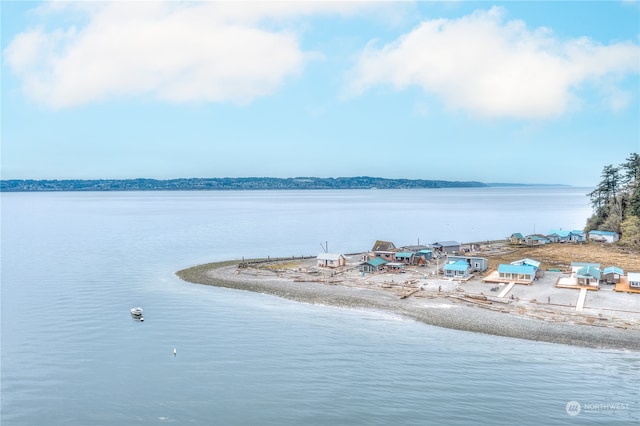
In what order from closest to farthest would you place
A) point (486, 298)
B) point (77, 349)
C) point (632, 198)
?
1. point (77, 349)
2. point (486, 298)
3. point (632, 198)

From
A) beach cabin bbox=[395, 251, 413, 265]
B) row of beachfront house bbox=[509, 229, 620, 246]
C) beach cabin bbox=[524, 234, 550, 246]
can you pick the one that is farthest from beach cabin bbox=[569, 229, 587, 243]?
beach cabin bbox=[395, 251, 413, 265]

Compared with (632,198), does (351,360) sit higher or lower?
lower

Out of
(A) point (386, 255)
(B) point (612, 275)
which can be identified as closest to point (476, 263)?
(A) point (386, 255)

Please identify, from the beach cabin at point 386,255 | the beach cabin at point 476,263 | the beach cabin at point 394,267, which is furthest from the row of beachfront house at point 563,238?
the beach cabin at point 394,267

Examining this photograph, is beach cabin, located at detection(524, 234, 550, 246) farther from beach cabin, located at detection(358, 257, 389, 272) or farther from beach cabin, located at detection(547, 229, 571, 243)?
beach cabin, located at detection(358, 257, 389, 272)

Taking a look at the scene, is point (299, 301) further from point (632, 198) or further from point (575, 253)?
point (632, 198)

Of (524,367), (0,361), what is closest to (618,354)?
(524,367)

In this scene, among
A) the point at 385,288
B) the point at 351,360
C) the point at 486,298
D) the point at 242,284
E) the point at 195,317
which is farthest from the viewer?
the point at 242,284

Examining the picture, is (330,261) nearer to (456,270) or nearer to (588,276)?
(456,270)
